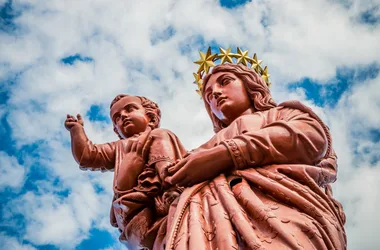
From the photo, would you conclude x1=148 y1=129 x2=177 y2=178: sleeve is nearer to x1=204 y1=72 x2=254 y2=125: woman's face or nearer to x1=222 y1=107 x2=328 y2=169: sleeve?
x1=204 y1=72 x2=254 y2=125: woman's face

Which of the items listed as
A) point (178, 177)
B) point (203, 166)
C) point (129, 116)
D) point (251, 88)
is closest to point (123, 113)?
point (129, 116)

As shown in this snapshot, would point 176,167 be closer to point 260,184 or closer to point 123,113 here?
point 260,184

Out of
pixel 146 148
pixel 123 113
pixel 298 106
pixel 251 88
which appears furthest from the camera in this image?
pixel 123 113

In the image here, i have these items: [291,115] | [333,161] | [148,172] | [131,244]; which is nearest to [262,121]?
[291,115]

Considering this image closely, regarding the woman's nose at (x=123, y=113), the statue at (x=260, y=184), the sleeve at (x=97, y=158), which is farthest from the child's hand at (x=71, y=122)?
the statue at (x=260, y=184)

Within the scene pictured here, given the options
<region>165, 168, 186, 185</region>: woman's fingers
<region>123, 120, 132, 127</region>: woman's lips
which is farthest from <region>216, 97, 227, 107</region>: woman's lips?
<region>165, 168, 186, 185</region>: woman's fingers

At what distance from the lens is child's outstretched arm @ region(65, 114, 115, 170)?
673cm

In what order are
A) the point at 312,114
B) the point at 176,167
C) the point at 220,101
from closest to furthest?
1. the point at 176,167
2. the point at 312,114
3. the point at 220,101

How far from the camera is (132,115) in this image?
23.2 feet

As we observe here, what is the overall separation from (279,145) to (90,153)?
241 cm

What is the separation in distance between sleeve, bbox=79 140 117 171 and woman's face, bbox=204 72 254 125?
1264mm

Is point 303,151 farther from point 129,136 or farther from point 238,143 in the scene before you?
point 129,136

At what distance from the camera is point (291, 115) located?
5.83 m

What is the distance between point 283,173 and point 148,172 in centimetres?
145
